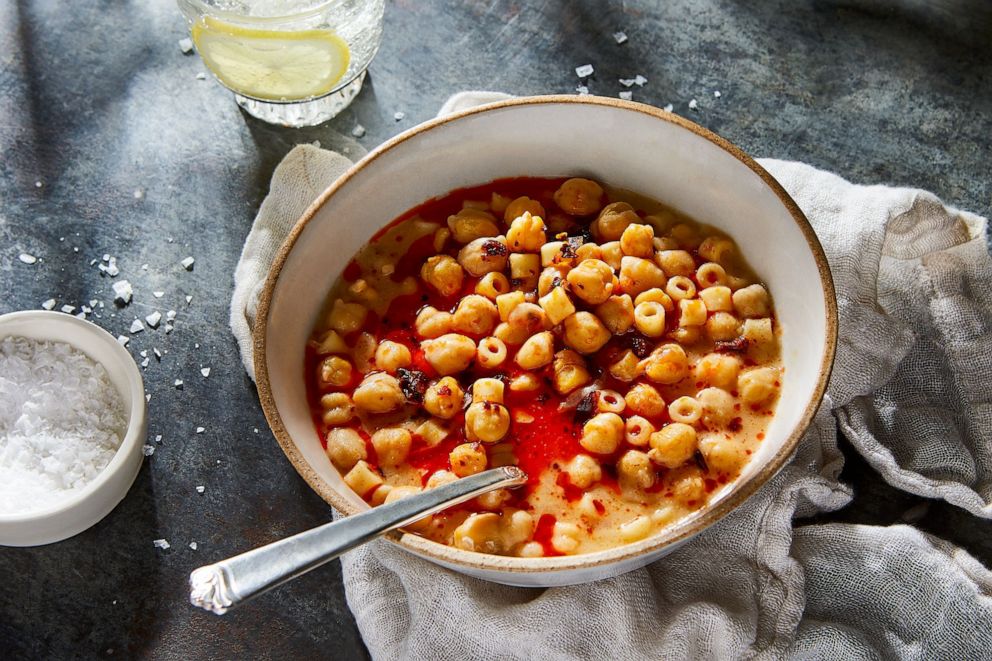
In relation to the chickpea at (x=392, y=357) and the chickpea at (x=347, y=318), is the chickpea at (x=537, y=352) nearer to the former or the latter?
the chickpea at (x=392, y=357)

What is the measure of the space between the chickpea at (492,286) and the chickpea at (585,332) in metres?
0.18

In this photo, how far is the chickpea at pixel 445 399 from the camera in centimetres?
222

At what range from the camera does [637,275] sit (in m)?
2.34

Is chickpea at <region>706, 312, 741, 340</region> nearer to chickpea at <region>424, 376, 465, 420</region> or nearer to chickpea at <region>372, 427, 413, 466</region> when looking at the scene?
chickpea at <region>424, 376, 465, 420</region>

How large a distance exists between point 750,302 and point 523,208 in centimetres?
54

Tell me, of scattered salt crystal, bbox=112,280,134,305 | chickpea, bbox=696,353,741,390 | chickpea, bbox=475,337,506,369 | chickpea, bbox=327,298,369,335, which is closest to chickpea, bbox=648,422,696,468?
chickpea, bbox=696,353,741,390

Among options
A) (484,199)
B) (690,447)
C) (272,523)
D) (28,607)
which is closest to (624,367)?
(690,447)

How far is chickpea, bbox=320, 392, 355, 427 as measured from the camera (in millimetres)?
2297

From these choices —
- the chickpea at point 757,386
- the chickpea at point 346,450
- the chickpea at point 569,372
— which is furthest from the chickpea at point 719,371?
the chickpea at point 346,450

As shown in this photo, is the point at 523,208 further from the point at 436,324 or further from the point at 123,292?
the point at 123,292

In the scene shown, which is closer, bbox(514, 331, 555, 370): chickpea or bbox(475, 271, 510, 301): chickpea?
bbox(514, 331, 555, 370): chickpea

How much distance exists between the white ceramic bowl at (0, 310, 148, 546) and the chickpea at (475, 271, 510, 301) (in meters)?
0.81

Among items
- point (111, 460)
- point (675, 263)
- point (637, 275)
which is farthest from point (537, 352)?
point (111, 460)

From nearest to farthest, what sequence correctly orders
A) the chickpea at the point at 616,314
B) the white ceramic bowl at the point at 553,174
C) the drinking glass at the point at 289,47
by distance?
the white ceramic bowl at the point at 553,174
the chickpea at the point at 616,314
the drinking glass at the point at 289,47
